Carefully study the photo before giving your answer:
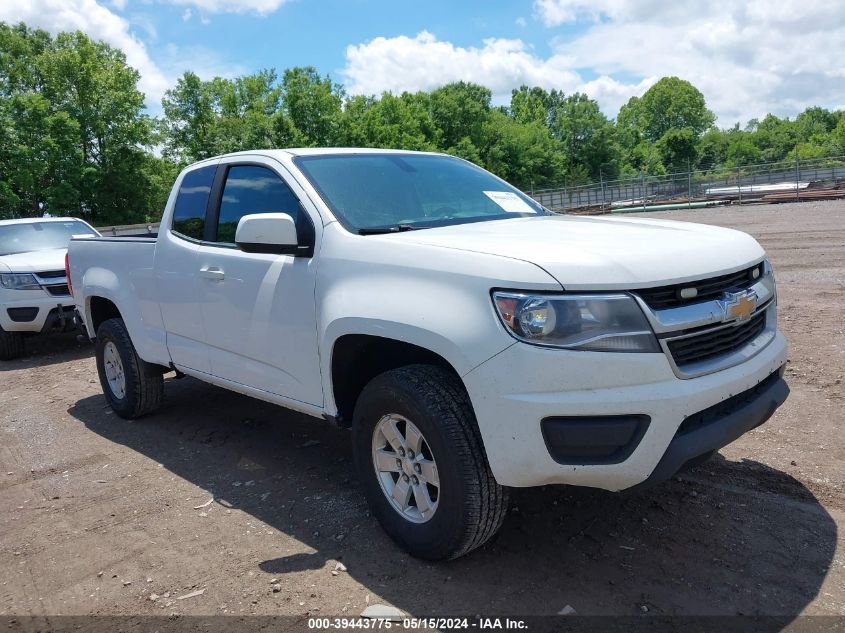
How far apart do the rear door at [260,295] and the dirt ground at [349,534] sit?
2.44ft

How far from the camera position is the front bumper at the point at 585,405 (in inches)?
99.9

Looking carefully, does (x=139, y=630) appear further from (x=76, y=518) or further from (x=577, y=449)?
(x=577, y=449)

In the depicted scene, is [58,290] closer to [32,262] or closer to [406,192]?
[32,262]

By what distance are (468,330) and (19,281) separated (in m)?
7.80

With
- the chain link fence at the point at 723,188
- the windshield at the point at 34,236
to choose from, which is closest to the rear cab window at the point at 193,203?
the windshield at the point at 34,236

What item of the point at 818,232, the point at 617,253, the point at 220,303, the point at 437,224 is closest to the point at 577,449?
the point at 617,253

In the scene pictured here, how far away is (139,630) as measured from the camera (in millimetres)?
2852

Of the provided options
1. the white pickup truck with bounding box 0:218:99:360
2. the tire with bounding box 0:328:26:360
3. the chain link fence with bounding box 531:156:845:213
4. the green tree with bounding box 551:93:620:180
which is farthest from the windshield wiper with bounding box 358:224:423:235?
the green tree with bounding box 551:93:620:180


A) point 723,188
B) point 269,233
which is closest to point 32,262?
point 269,233

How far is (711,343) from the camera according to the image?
2771 mm

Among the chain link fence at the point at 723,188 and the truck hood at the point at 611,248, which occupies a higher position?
the truck hood at the point at 611,248

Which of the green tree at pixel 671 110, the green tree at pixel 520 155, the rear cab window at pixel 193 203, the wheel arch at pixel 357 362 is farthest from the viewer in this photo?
the green tree at pixel 671 110

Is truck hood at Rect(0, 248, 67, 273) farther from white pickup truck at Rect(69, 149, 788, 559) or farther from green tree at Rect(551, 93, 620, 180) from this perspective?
green tree at Rect(551, 93, 620, 180)

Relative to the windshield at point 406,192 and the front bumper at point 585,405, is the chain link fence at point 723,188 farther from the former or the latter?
the front bumper at point 585,405
